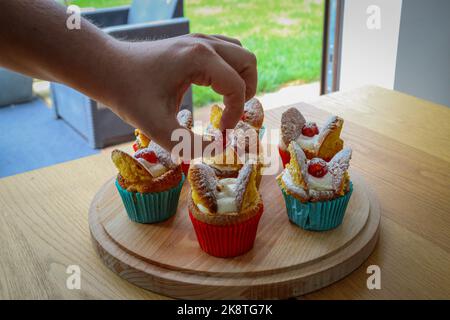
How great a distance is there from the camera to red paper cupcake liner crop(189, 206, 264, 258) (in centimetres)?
118

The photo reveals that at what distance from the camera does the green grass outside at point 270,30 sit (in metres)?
5.37

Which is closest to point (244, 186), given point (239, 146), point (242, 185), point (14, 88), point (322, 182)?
point (242, 185)

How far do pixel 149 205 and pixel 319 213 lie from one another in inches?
17.2

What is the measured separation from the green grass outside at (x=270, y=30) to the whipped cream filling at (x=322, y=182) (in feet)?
11.7

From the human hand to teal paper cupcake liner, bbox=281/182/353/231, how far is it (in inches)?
14.2

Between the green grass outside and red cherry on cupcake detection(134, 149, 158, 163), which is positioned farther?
the green grass outside

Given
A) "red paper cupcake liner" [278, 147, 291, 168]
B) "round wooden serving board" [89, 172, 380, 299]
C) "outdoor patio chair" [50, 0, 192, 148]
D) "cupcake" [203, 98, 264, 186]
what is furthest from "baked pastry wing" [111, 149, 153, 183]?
"outdoor patio chair" [50, 0, 192, 148]

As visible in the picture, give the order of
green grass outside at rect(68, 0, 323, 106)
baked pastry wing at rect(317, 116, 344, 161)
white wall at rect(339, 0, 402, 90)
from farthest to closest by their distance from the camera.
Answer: green grass outside at rect(68, 0, 323, 106), white wall at rect(339, 0, 402, 90), baked pastry wing at rect(317, 116, 344, 161)

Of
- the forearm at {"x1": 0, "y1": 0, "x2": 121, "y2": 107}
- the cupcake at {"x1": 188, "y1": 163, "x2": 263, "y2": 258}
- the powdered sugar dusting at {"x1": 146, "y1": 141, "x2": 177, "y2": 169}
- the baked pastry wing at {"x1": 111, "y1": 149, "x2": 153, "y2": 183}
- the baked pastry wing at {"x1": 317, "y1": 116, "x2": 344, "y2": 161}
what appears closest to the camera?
the forearm at {"x1": 0, "y1": 0, "x2": 121, "y2": 107}

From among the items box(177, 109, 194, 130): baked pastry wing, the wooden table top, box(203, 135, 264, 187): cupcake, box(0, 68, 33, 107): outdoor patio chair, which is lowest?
box(0, 68, 33, 107): outdoor patio chair

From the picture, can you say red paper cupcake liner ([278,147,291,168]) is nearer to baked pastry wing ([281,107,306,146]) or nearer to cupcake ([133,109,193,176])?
baked pastry wing ([281,107,306,146])
